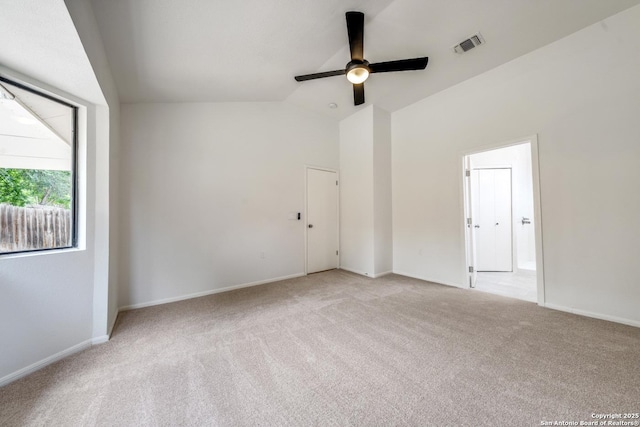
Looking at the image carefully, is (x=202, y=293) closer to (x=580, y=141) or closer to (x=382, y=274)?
(x=382, y=274)

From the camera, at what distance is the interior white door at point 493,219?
4.39 meters

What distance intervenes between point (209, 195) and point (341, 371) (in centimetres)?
279

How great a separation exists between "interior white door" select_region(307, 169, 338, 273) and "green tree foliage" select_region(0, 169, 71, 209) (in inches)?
120

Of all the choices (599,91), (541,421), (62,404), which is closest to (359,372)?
(541,421)

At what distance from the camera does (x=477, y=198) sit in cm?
448

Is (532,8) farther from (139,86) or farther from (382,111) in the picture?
(139,86)

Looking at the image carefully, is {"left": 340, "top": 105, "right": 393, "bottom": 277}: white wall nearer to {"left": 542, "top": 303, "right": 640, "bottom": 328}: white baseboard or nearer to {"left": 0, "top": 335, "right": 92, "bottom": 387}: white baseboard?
{"left": 542, "top": 303, "right": 640, "bottom": 328}: white baseboard

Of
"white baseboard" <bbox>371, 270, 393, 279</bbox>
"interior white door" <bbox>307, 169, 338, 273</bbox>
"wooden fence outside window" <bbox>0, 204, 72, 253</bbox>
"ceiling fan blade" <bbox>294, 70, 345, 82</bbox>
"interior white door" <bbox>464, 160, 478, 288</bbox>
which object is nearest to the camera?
"wooden fence outside window" <bbox>0, 204, 72, 253</bbox>

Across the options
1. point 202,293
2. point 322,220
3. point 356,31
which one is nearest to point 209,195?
point 202,293

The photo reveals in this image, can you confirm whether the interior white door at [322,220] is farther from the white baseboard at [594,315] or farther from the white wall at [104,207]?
the white baseboard at [594,315]

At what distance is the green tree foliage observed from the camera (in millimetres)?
1711

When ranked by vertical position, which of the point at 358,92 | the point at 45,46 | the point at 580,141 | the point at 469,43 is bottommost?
the point at 580,141

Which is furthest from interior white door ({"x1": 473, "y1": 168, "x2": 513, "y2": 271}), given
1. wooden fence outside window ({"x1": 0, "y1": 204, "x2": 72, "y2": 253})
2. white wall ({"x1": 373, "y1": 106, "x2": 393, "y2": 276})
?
wooden fence outside window ({"x1": 0, "y1": 204, "x2": 72, "y2": 253})

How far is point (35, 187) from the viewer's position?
6.09ft
